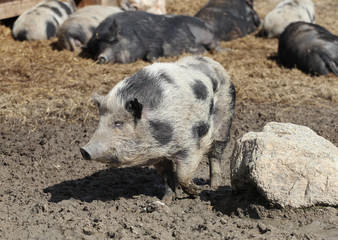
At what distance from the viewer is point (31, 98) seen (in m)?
7.23

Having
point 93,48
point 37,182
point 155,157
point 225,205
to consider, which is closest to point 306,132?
point 225,205

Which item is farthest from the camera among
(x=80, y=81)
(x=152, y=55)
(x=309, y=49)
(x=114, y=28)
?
(x=152, y=55)

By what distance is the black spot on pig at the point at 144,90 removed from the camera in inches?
171

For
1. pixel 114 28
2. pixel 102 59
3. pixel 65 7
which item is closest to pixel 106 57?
pixel 102 59

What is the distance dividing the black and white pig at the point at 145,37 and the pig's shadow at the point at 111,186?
12.1ft

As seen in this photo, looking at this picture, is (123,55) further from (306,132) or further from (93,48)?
(306,132)

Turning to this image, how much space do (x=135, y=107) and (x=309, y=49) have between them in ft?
17.9

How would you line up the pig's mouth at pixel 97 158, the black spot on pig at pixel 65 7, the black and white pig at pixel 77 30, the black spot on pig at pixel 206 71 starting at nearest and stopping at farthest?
the pig's mouth at pixel 97 158 < the black spot on pig at pixel 206 71 < the black and white pig at pixel 77 30 < the black spot on pig at pixel 65 7

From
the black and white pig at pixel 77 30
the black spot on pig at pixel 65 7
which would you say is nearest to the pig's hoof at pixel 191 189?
the black and white pig at pixel 77 30

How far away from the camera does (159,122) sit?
4.32 m

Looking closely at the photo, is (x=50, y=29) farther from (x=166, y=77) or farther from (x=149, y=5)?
(x=166, y=77)

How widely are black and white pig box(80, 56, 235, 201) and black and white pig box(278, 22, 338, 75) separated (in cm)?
433

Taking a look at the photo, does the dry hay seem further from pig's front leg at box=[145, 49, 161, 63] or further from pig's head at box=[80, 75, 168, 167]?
pig's head at box=[80, 75, 168, 167]

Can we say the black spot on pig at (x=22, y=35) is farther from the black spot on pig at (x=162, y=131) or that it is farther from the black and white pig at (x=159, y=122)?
the black spot on pig at (x=162, y=131)
